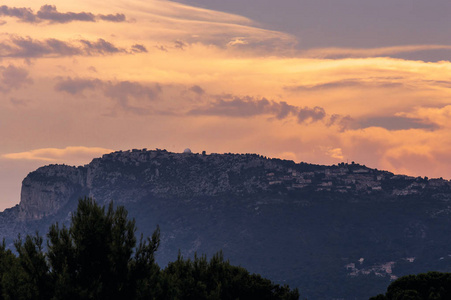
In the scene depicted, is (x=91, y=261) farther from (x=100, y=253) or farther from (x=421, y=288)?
(x=421, y=288)

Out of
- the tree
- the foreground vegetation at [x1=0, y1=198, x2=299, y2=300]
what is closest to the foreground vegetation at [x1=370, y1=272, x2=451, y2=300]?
the foreground vegetation at [x1=0, y1=198, x2=299, y2=300]

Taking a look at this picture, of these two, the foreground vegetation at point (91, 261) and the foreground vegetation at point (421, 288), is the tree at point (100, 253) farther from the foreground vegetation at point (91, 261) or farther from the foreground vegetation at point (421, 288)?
the foreground vegetation at point (421, 288)

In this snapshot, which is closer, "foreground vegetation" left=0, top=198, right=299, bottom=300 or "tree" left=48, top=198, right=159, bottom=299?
"foreground vegetation" left=0, top=198, right=299, bottom=300

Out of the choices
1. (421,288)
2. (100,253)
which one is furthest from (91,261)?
(421,288)

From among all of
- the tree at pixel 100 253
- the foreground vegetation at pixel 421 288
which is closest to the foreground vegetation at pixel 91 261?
the tree at pixel 100 253

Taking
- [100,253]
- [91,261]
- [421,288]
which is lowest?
[421,288]

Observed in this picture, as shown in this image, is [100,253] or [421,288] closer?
[100,253]

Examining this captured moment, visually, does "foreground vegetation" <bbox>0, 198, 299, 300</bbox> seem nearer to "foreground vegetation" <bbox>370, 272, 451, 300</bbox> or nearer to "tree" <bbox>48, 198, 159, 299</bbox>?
"tree" <bbox>48, 198, 159, 299</bbox>

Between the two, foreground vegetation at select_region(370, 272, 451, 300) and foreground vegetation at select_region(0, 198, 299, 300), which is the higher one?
foreground vegetation at select_region(0, 198, 299, 300)

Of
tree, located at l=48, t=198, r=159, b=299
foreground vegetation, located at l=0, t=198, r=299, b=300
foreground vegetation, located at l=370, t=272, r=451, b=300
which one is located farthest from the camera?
foreground vegetation, located at l=370, t=272, r=451, b=300

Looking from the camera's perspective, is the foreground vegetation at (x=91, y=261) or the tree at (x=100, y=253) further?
the tree at (x=100, y=253)

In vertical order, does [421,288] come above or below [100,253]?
below

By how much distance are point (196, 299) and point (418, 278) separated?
2506cm

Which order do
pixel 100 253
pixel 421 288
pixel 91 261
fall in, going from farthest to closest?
pixel 421 288
pixel 100 253
pixel 91 261
